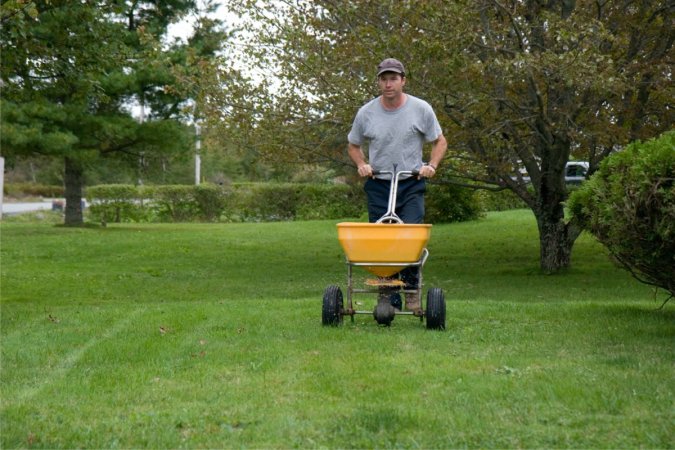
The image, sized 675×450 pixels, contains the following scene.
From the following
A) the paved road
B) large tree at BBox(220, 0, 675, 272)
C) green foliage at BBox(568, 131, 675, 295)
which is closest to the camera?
green foliage at BBox(568, 131, 675, 295)

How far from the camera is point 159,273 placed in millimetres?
16156

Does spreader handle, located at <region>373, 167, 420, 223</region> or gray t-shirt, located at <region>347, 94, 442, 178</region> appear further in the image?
gray t-shirt, located at <region>347, 94, 442, 178</region>

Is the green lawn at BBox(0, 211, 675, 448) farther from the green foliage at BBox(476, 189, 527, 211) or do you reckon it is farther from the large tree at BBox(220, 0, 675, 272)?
the green foliage at BBox(476, 189, 527, 211)

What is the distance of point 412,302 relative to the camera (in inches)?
299

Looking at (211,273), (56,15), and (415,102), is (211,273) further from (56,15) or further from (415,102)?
(415,102)

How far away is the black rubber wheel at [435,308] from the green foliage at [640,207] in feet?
4.41

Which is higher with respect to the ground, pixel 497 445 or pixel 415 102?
pixel 415 102

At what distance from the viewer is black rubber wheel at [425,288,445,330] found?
719cm

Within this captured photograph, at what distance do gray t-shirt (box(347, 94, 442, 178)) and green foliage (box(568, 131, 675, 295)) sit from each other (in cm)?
138

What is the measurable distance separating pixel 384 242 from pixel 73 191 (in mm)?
23198

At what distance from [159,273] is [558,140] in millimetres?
6967

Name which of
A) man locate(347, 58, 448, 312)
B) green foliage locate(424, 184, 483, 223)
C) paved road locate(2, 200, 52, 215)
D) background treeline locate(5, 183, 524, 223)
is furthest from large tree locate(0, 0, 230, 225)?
paved road locate(2, 200, 52, 215)

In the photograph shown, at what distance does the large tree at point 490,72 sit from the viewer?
39.4 feet

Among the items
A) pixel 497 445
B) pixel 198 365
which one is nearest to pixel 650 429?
pixel 497 445
